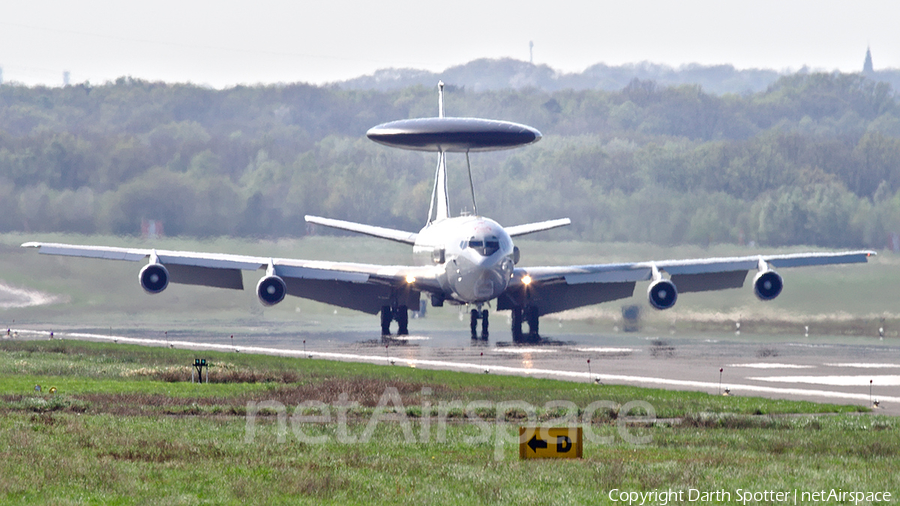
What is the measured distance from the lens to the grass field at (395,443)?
18781 mm

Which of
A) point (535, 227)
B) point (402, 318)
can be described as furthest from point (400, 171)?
point (535, 227)

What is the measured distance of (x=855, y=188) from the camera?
316ft

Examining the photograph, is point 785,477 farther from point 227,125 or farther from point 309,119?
point 309,119

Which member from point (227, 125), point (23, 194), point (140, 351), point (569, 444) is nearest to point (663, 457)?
point (569, 444)

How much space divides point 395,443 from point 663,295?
1468 inches

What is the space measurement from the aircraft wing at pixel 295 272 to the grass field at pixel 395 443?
74.6ft

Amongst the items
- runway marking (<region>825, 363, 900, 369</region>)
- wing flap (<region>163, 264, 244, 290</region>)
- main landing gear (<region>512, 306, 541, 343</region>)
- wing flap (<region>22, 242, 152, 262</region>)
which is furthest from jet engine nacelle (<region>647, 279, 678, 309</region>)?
wing flap (<region>22, 242, 152, 262</region>)

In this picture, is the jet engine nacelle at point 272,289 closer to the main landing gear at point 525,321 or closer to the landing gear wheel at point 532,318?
the main landing gear at point 525,321

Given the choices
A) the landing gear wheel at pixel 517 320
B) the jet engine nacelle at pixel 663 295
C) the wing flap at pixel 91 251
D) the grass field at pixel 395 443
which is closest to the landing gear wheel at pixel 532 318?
the landing gear wheel at pixel 517 320

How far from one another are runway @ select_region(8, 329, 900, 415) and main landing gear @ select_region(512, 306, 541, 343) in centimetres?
86

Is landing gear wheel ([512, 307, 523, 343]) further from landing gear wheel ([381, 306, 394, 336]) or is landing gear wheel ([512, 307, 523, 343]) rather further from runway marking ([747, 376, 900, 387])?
runway marking ([747, 376, 900, 387])

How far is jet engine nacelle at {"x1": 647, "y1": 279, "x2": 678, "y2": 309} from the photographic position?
59219 mm

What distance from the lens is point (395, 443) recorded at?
23.9 m

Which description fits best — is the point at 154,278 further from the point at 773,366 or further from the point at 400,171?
the point at 400,171
